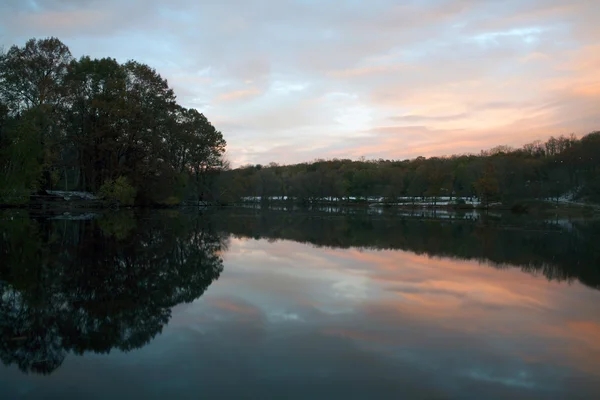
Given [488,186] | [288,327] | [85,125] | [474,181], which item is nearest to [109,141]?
[85,125]

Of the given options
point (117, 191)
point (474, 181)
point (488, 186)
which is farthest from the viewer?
point (474, 181)

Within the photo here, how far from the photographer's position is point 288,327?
7273mm

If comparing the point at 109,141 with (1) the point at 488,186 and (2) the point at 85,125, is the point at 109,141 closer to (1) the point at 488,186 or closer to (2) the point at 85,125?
(2) the point at 85,125

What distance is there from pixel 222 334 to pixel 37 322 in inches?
113

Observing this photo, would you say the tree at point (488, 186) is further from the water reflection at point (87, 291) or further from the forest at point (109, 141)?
the water reflection at point (87, 291)

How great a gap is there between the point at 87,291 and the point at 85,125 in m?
43.7

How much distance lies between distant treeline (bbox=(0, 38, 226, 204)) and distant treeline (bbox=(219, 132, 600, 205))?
66.4 feet

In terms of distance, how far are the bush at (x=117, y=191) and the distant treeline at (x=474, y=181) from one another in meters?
24.4

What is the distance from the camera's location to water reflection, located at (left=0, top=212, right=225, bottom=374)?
623 centimetres

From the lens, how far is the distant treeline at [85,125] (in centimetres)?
3703

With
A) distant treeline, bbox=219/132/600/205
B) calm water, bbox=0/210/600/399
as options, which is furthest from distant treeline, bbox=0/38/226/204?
calm water, bbox=0/210/600/399

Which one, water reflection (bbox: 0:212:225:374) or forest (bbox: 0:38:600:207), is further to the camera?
forest (bbox: 0:38:600:207)

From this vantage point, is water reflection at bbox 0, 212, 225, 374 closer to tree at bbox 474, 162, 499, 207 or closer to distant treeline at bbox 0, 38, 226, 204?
distant treeline at bbox 0, 38, 226, 204

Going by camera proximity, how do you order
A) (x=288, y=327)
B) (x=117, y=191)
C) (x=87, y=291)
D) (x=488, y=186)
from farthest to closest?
(x=488, y=186) < (x=117, y=191) < (x=87, y=291) < (x=288, y=327)
